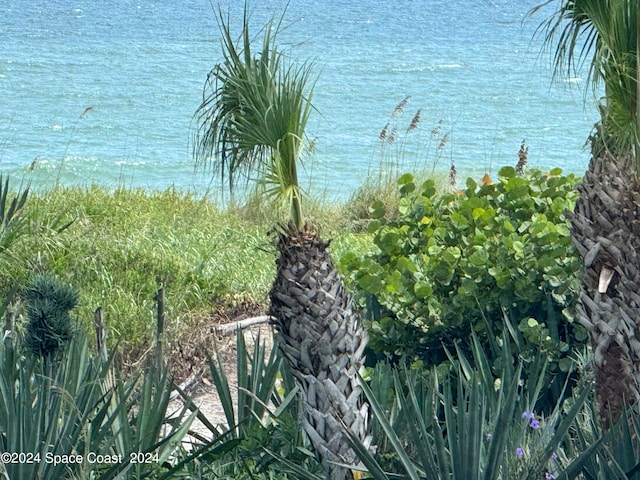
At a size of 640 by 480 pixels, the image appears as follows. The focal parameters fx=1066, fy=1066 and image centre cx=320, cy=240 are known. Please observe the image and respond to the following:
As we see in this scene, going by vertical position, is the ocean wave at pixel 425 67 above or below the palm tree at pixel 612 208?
below

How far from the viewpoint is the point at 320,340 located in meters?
3.13

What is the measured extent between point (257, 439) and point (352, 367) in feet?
1.42

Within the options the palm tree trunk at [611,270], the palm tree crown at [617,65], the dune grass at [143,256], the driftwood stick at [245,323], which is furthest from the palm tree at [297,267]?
the driftwood stick at [245,323]

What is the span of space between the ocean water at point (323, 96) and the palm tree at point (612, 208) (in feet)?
5.43

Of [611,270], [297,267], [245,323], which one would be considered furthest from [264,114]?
[245,323]

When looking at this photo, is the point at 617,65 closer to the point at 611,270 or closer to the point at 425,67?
the point at 611,270

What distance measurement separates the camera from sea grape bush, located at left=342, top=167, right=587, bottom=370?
429 cm

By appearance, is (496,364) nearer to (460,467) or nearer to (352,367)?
(352,367)

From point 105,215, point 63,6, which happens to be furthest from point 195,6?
point 105,215

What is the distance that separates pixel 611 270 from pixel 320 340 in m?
0.90

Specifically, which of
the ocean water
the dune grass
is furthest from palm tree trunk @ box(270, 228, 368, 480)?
the dune grass

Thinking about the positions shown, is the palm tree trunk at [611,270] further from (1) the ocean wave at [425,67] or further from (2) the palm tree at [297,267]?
(1) the ocean wave at [425,67]

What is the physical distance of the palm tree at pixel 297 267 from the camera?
123 inches

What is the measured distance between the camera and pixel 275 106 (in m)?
3.15
